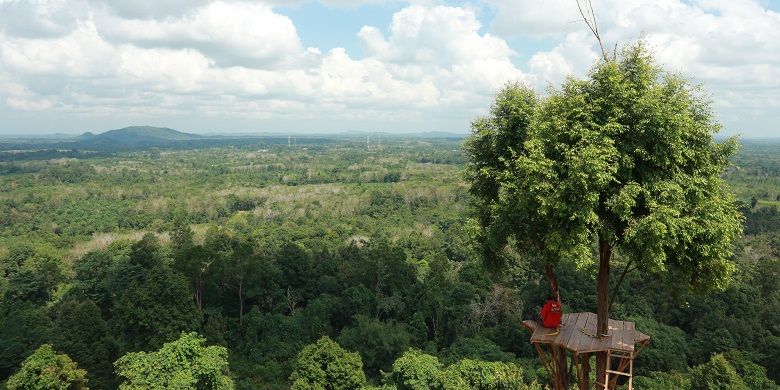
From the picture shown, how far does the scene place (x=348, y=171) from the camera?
142m

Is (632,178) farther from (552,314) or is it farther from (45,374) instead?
(45,374)

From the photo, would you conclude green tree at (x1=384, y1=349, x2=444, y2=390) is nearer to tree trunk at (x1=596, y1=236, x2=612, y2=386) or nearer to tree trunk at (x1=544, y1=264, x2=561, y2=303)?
tree trunk at (x1=544, y1=264, x2=561, y2=303)

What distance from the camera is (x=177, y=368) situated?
15328 mm

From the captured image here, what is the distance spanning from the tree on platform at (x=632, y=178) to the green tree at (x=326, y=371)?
12354 mm

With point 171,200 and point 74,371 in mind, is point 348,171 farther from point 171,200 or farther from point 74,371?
point 74,371

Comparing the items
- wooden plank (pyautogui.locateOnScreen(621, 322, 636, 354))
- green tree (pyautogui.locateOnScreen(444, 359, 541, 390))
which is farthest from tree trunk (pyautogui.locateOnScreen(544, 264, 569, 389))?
green tree (pyautogui.locateOnScreen(444, 359, 541, 390))

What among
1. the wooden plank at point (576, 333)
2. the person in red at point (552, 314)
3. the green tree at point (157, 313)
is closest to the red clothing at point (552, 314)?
the person in red at point (552, 314)

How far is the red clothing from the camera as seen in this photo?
8875mm

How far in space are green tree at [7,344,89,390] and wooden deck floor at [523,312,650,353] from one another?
55.4ft

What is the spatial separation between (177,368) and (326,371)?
5.73 m

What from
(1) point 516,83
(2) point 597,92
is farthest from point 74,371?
(2) point 597,92

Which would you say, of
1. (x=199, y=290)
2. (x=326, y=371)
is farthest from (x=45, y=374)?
(x=199, y=290)

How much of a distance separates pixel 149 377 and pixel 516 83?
14.5 meters

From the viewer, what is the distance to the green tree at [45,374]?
16078 mm
